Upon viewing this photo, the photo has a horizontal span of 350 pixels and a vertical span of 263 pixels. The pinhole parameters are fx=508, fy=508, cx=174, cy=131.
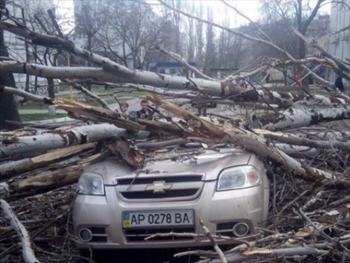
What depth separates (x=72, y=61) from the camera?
20.6 ft

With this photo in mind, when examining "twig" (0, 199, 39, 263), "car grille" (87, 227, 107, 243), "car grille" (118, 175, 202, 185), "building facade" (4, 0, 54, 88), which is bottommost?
"car grille" (87, 227, 107, 243)

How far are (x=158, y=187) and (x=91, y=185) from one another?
1.92ft

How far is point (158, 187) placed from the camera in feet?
12.9

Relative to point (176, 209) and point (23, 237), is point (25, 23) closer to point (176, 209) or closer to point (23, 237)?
point (23, 237)

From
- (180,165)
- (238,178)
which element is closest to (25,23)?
(180,165)

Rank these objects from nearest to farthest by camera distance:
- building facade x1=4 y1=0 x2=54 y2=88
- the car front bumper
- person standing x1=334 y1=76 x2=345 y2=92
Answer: the car front bumper → building facade x1=4 y1=0 x2=54 y2=88 → person standing x1=334 y1=76 x2=345 y2=92

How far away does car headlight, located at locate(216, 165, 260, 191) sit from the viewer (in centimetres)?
393

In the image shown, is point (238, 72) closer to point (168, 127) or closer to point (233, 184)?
point (168, 127)

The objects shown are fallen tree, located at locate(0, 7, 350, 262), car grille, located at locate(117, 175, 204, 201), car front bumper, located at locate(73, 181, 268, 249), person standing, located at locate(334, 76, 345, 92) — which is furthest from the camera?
person standing, located at locate(334, 76, 345, 92)

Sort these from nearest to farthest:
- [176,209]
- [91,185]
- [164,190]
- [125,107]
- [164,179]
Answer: [176,209], [164,190], [164,179], [91,185], [125,107]

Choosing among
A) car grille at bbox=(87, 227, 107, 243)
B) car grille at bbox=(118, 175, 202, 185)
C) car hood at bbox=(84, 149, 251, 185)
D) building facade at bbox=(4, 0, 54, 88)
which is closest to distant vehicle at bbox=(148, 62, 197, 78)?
car hood at bbox=(84, 149, 251, 185)

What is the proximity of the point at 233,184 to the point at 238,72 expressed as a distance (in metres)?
2.78

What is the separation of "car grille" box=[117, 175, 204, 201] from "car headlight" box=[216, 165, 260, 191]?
0.17 meters

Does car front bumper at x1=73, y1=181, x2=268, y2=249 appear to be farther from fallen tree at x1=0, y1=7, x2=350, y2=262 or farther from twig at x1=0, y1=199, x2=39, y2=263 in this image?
twig at x1=0, y1=199, x2=39, y2=263
